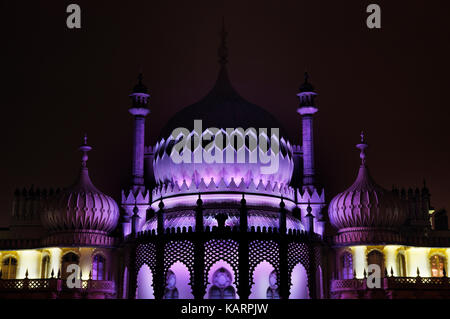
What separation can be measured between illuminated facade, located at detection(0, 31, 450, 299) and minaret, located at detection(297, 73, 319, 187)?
44 mm

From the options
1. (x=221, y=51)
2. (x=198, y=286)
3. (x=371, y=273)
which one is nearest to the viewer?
(x=198, y=286)

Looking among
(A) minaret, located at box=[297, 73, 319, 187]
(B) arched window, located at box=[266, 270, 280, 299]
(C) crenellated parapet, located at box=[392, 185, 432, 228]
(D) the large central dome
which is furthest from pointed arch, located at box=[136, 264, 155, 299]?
(C) crenellated parapet, located at box=[392, 185, 432, 228]

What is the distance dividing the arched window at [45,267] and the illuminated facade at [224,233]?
0.05 m

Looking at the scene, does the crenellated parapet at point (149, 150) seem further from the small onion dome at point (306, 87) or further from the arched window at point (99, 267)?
the small onion dome at point (306, 87)

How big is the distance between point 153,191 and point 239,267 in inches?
235

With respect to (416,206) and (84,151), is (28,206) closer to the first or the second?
(84,151)

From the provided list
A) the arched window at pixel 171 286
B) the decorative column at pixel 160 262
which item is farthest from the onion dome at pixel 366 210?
the decorative column at pixel 160 262

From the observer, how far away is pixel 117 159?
31828mm

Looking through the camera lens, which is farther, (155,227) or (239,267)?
(155,227)
